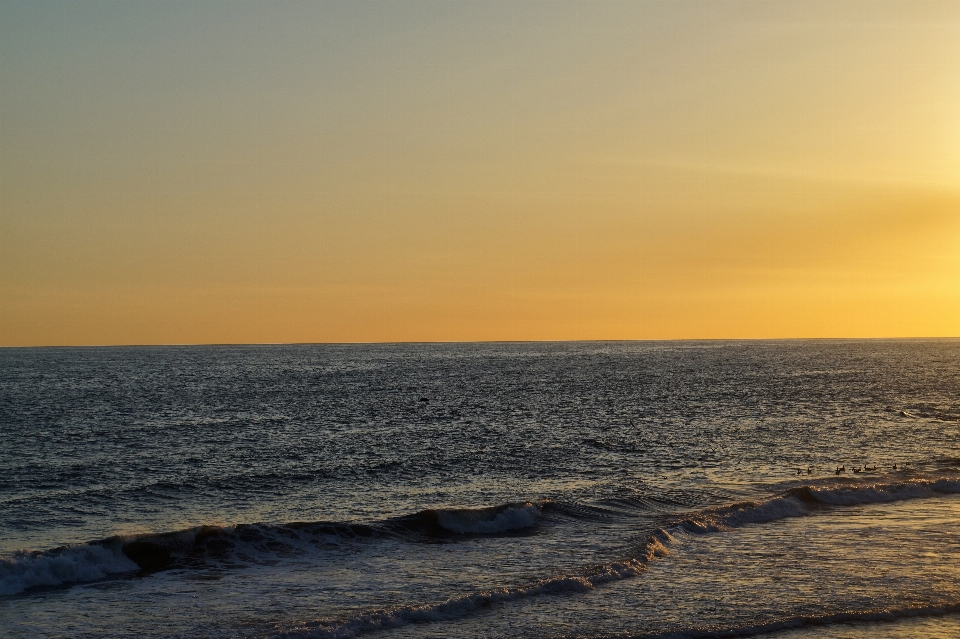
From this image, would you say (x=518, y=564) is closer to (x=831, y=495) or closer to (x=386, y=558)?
(x=386, y=558)

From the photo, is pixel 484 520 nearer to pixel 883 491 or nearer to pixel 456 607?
pixel 456 607

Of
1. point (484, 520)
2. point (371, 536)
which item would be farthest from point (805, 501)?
point (371, 536)

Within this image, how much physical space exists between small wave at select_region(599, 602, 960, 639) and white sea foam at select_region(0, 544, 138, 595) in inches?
626

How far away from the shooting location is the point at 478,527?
3153 centimetres

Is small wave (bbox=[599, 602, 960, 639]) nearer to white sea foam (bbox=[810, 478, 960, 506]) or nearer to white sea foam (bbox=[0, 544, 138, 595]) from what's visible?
white sea foam (bbox=[810, 478, 960, 506])

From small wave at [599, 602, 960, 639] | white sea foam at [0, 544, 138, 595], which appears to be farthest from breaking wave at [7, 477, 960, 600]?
small wave at [599, 602, 960, 639]

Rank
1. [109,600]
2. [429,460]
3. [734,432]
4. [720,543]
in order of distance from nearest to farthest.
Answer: [109,600] < [720,543] < [429,460] < [734,432]

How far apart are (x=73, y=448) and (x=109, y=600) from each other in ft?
102

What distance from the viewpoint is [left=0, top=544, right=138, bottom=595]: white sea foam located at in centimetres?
2380

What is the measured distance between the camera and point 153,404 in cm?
8331

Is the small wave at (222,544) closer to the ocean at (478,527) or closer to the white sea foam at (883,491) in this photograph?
the ocean at (478,527)

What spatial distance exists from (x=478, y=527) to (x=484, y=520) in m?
0.49

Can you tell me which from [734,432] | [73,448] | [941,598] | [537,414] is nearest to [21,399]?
[73,448]

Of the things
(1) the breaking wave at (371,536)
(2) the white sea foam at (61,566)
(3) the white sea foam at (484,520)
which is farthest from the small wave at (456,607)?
(2) the white sea foam at (61,566)
